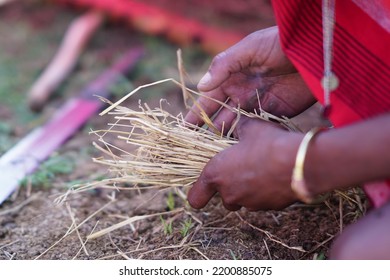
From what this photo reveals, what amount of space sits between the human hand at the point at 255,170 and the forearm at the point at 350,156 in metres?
0.05

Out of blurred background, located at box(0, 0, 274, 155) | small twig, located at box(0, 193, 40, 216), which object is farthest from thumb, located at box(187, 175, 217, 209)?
blurred background, located at box(0, 0, 274, 155)

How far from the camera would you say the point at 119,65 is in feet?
9.76

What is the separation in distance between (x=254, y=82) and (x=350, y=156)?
558mm

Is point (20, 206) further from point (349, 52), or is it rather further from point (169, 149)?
point (349, 52)

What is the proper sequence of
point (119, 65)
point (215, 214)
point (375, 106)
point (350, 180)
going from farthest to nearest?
point (119, 65) → point (215, 214) → point (375, 106) → point (350, 180)

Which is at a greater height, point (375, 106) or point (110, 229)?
point (375, 106)

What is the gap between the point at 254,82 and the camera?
66.0 inches

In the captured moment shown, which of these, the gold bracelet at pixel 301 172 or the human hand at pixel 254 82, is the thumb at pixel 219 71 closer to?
the human hand at pixel 254 82

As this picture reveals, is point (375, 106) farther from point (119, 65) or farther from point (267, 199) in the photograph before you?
point (119, 65)

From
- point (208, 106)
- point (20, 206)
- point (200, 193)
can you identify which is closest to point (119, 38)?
point (20, 206)

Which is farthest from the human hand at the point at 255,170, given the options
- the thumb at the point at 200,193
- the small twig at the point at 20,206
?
the small twig at the point at 20,206

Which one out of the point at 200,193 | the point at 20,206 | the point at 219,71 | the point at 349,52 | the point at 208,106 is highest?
the point at 349,52
